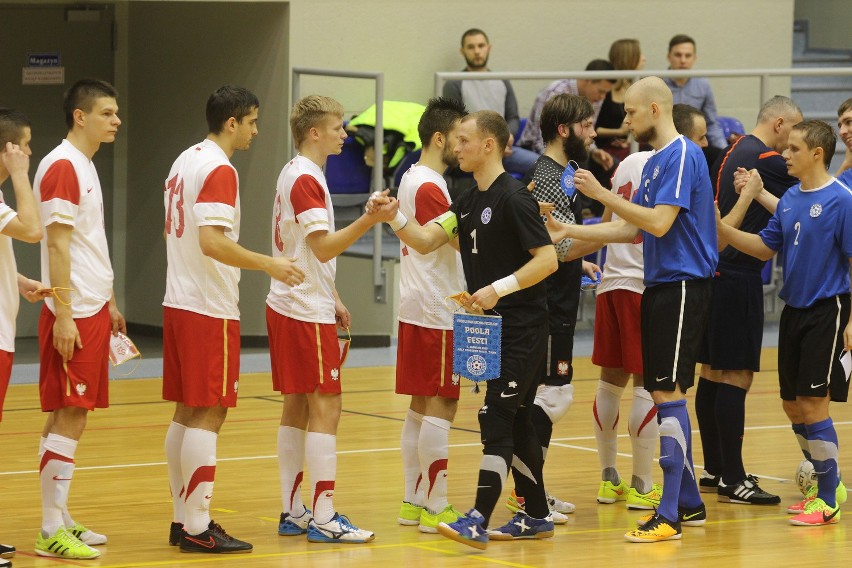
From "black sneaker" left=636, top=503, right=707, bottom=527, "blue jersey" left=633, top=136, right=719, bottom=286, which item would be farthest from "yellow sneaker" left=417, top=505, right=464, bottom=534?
"blue jersey" left=633, top=136, right=719, bottom=286

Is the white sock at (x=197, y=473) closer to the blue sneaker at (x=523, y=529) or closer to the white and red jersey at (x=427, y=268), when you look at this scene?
the white and red jersey at (x=427, y=268)

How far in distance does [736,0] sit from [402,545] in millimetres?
10970

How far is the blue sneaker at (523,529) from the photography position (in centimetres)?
639

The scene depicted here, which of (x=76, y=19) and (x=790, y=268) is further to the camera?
(x=76, y=19)

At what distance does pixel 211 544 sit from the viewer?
608cm

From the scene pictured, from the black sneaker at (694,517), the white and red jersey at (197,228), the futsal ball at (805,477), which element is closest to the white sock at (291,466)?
the white and red jersey at (197,228)

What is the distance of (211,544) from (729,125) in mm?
9522

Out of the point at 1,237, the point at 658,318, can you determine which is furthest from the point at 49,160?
the point at 658,318

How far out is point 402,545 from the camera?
627 cm

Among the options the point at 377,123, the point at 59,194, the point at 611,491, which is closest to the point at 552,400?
the point at 611,491

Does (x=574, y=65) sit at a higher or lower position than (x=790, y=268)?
higher

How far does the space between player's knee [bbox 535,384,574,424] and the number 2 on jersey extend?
201cm

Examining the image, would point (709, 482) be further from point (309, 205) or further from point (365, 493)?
point (309, 205)

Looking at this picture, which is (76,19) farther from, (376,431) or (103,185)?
(376,431)
